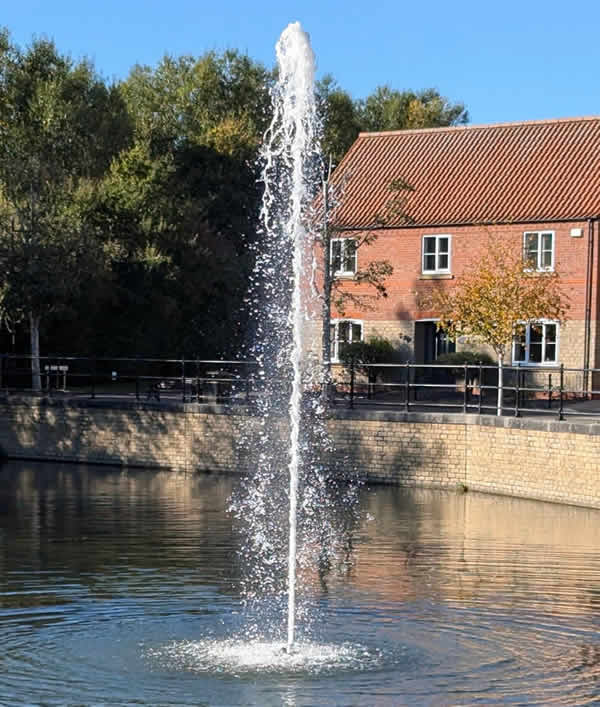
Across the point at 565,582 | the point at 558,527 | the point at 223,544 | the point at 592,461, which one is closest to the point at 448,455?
the point at 592,461

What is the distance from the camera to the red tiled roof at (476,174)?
1544 inches

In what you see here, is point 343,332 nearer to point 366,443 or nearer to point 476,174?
point 476,174

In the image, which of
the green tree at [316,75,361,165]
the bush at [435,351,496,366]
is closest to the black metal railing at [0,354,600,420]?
the bush at [435,351,496,366]

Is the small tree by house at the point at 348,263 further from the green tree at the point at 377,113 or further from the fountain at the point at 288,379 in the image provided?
the green tree at the point at 377,113

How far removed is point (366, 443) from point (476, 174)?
49.4ft

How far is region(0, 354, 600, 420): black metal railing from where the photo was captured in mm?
30375

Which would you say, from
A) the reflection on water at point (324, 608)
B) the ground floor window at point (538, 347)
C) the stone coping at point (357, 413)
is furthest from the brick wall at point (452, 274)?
the reflection on water at point (324, 608)

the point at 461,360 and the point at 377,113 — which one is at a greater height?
the point at 377,113

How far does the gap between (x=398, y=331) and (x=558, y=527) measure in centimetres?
1982

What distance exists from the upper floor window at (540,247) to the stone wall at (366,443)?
11.7m

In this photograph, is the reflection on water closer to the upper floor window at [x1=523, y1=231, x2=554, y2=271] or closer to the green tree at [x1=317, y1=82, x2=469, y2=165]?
the upper floor window at [x1=523, y1=231, x2=554, y2=271]

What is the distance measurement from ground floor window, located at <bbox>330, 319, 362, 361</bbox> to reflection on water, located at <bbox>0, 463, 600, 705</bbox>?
16.7m

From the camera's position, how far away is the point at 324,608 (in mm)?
15453

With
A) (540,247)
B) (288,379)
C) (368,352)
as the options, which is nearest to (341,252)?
(368,352)
